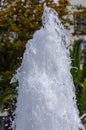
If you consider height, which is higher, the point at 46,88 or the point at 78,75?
the point at 46,88

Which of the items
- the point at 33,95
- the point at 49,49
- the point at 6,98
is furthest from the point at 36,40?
the point at 6,98

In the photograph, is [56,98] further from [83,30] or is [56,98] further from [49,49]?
[83,30]

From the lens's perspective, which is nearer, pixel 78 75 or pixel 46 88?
pixel 46 88

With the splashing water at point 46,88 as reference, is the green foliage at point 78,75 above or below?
below

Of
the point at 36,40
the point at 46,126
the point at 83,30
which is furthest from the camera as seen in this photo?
the point at 83,30

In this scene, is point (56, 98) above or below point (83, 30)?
above

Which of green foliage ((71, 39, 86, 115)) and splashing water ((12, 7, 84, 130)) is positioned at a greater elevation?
splashing water ((12, 7, 84, 130))

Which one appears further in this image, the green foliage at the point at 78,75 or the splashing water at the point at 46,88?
the green foliage at the point at 78,75

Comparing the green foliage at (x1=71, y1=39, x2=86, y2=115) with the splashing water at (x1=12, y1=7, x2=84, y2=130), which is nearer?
the splashing water at (x1=12, y1=7, x2=84, y2=130)
